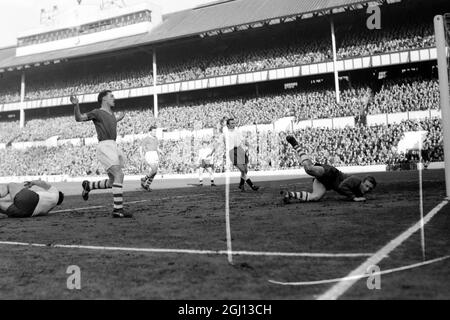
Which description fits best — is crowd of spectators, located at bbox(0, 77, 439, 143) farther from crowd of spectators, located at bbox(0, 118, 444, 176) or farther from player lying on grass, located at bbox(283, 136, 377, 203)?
player lying on grass, located at bbox(283, 136, 377, 203)

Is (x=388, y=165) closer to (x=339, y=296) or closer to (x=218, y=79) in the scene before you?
(x=218, y=79)

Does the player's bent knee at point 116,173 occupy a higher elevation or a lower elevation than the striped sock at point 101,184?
higher

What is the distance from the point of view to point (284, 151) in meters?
27.0

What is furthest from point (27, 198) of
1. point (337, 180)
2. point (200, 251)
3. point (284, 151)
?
point (284, 151)

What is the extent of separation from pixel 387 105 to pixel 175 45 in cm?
2104

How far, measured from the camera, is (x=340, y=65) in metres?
31.9

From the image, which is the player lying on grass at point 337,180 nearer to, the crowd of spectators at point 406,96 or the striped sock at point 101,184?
the striped sock at point 101,184

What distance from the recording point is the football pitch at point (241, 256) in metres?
2.68

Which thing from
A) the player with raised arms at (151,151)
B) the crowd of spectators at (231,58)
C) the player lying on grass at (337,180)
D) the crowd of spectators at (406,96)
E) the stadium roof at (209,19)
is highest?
the stadium roof at (209,19)

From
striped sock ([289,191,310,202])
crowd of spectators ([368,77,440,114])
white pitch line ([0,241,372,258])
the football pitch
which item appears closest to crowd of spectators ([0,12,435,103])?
crowd of spectators ([368,77,440,114])

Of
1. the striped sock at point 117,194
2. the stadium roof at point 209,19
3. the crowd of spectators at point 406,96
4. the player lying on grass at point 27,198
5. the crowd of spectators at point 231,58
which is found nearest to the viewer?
the player lying on grass at point 27,198

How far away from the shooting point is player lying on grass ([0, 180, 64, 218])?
6.75m

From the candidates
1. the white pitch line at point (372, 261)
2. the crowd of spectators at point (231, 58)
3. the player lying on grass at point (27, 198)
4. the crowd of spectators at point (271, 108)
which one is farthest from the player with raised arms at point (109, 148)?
the crowd of spectators at point (231, 58)

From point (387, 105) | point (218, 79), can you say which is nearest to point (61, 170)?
point (218, 79)
